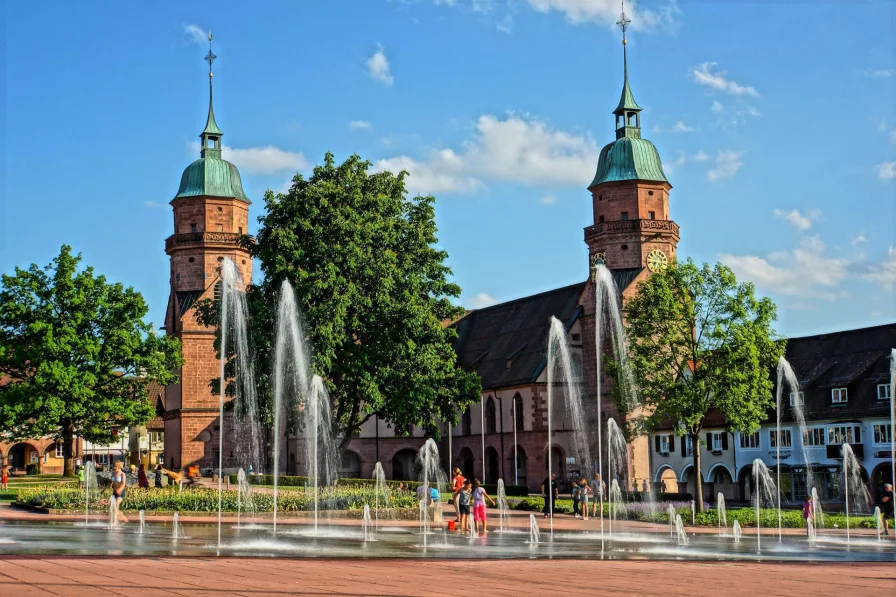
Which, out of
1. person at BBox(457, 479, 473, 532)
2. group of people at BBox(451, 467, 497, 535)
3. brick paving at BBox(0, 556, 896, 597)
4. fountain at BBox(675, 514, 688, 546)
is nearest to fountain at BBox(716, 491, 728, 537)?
fountain at BBox(675, 514, 688, 546)

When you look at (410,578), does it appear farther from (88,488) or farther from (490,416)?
(490,416)

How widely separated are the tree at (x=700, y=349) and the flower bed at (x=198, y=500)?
43.9 feet

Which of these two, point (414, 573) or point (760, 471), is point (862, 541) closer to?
point (414, 573)

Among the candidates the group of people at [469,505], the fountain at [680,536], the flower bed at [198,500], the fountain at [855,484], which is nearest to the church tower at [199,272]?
the flower bed at [198,500]

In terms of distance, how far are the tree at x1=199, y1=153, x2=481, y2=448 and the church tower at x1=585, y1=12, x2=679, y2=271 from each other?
26.8m

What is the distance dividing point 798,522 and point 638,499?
20.9 meters

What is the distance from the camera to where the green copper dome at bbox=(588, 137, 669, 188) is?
78375mm

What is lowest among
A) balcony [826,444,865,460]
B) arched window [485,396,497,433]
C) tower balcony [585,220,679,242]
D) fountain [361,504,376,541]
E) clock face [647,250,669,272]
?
fountain [361,504,376,541]

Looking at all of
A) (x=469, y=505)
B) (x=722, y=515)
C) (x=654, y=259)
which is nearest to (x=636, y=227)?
(x=654, y=259)

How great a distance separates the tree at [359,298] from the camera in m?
50.3

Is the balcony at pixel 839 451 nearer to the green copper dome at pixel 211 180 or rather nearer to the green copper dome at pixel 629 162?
the green copper dome at pixel 629 162

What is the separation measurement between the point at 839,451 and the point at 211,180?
4943 centimetres

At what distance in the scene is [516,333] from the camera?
90438mm

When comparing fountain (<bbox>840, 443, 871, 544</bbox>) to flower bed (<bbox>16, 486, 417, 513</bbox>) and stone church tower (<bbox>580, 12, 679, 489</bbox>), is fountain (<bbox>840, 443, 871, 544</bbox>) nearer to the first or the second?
stone church tower (<bbox>580, 12, 679, 489</bbox>)
